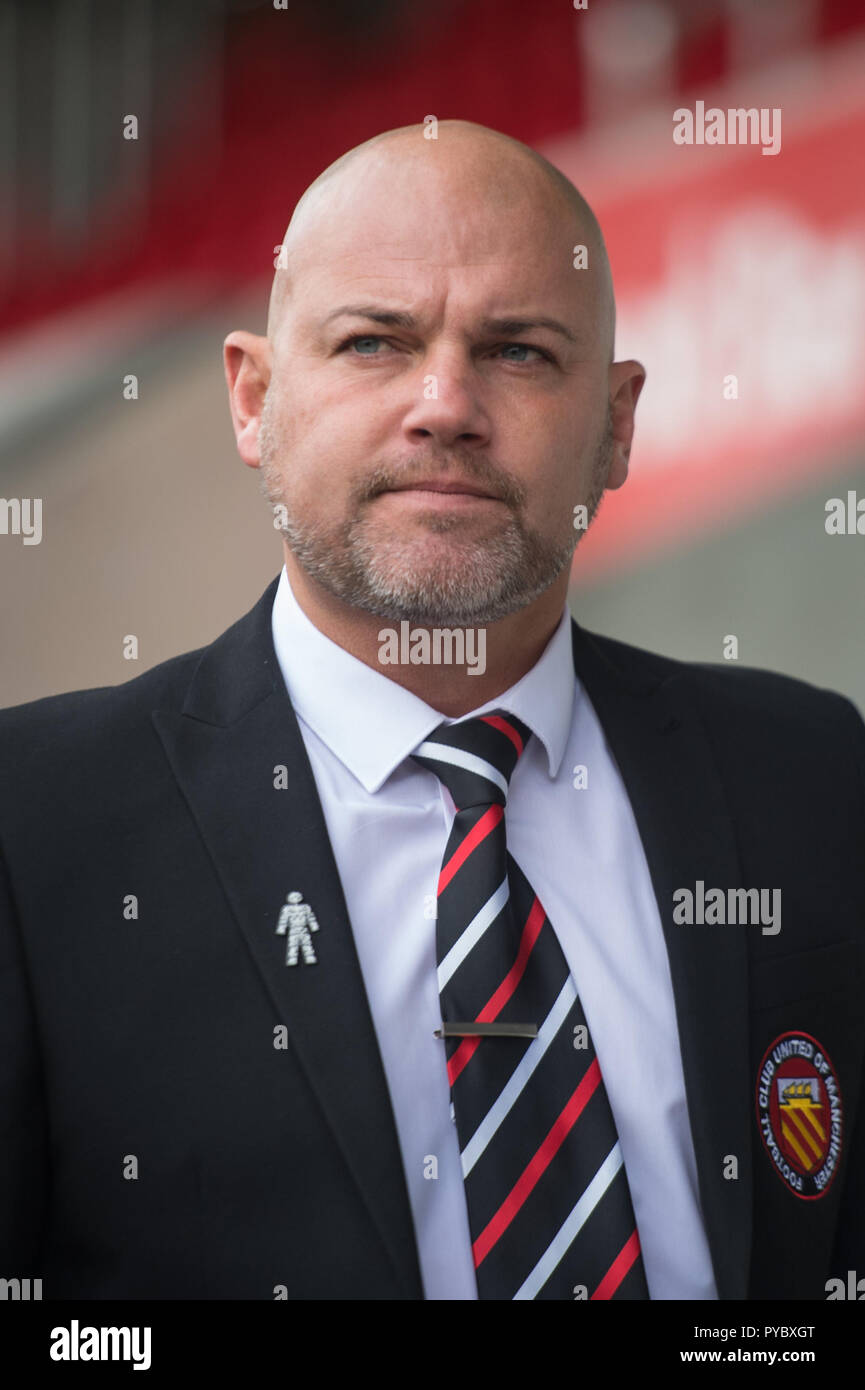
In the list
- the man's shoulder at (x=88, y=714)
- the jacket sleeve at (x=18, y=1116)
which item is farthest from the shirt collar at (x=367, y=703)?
the jacket sleeve at (x=18, y=1116)

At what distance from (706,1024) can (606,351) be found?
2.14ft

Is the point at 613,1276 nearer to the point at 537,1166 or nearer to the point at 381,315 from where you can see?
the point at 537,1166

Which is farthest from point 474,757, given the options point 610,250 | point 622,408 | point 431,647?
point 610,250

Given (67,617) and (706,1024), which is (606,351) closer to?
(706,1024)

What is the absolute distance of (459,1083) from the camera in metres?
1.18

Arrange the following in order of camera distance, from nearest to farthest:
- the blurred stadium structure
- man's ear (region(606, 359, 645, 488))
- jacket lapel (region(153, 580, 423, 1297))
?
jacket lapel (region(153, 580, 423, 1297)) → man's ear (region(606, 359, 645, 488)) → the blurred stadium structure

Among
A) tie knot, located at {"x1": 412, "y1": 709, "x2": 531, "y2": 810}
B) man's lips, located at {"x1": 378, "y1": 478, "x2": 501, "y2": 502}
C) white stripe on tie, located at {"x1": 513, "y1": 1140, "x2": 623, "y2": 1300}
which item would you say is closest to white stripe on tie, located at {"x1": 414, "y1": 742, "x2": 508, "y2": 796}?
tie knot, located at {"x1": 412, "y1": 709, "x2": 531, "y2": 810}

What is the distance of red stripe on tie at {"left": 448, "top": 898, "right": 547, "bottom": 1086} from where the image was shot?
1.19 m

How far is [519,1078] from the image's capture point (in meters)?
1.20

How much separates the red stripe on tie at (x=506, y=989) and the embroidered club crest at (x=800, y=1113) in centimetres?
25

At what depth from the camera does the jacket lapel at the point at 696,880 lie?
123 centimetres

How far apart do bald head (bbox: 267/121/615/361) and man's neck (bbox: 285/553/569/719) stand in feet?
0.89

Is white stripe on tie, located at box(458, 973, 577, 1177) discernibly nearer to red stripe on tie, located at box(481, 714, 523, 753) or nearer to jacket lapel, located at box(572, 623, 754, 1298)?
jacket lapel, located at box(572, 623, 754, 1298)

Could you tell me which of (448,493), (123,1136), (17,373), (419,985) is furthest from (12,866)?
(17,373)
